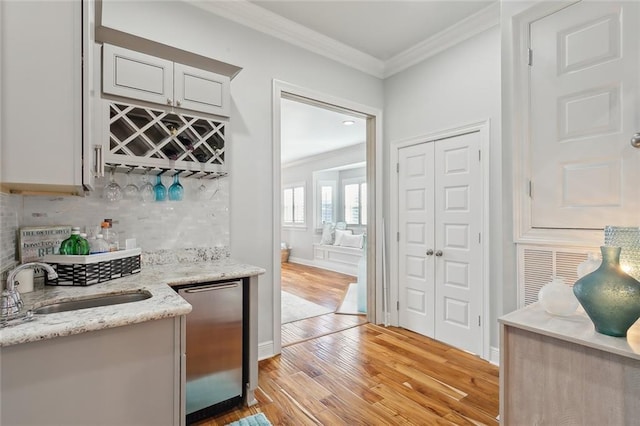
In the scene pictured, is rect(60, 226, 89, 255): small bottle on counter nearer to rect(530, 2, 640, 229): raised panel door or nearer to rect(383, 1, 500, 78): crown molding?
rect(530, 2, 640, 229): raised panel door

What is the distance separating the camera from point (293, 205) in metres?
8.43

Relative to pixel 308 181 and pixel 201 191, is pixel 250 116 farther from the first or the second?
pixel 308 181

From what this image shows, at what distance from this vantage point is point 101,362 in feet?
3.69

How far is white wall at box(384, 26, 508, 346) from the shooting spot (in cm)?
257

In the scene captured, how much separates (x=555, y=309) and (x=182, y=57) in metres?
2.54

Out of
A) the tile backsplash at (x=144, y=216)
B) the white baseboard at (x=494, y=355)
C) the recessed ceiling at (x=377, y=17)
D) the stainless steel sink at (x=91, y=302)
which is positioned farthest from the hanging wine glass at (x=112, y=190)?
the white baseboard at (x=494, y=355)

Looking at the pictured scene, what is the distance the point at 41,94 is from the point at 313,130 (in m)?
4.44

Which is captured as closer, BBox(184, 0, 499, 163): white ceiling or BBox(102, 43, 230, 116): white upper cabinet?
BBox(102, 43, 230, 116): white upper cabinet

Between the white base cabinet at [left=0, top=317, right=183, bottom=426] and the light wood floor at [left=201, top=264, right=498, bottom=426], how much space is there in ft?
2.53

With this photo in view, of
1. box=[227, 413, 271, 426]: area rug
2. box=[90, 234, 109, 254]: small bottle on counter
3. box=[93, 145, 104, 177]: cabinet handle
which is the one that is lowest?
box=[227, 413, 271, 426]: area rug

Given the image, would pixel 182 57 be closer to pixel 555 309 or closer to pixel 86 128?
pixel 86 128

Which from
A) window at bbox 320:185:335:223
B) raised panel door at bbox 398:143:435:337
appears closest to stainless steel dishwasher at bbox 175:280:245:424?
raised panel door at bbox 398:143:435:337

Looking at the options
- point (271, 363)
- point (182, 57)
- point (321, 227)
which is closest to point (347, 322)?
point (271, 363)

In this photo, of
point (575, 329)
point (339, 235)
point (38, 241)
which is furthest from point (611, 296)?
point (339, 235)
